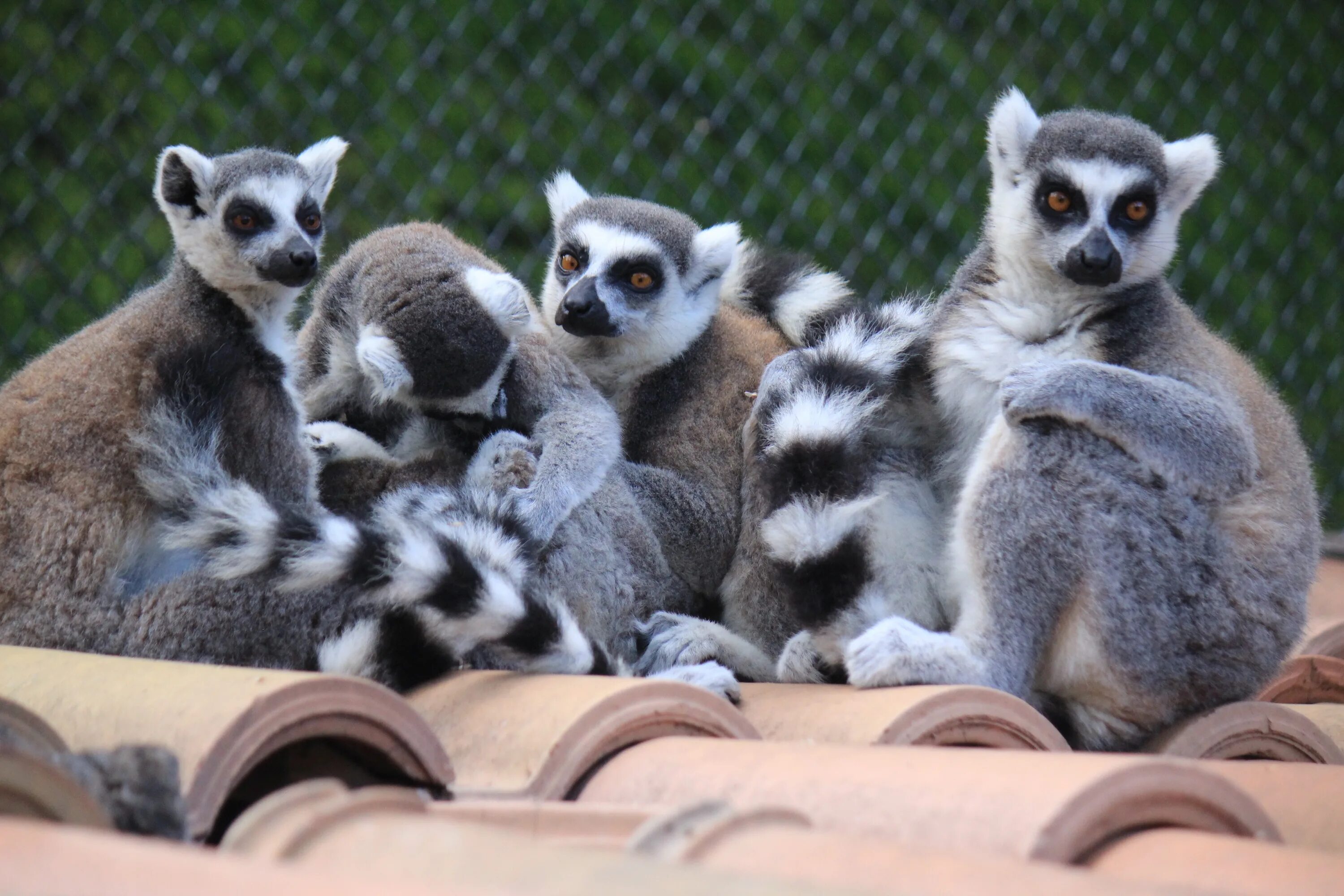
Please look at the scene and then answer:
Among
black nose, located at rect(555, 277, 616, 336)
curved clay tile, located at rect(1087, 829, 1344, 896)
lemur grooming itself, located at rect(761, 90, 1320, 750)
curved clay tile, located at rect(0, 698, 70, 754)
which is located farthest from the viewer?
black nose, located at rect(555, 277, 616, 336)

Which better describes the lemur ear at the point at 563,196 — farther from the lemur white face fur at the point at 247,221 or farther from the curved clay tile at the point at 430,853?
the curved clay tile at the point at 430,853

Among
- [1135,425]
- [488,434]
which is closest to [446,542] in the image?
[488,434]

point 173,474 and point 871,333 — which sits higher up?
point 871,333

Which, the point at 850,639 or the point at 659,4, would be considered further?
the point at 659,4

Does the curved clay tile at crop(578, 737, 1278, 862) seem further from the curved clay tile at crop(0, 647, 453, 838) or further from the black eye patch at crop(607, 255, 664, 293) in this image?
the black eye patch at crop(607, 255, 664, 293)

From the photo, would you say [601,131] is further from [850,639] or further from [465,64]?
[850,639]

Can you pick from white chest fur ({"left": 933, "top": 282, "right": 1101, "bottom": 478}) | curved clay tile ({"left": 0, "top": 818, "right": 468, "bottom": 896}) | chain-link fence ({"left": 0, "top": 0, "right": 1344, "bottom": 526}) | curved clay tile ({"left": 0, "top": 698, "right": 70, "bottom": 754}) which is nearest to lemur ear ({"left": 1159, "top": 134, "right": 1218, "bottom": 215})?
white chest fur ({"left": 933, "top": 282, "right": 1101, "bottom": 478})

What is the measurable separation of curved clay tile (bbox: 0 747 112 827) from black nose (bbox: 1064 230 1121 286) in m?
2.16

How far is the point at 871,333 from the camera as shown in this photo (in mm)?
3227

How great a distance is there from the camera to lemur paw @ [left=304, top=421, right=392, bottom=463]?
317 centimetres

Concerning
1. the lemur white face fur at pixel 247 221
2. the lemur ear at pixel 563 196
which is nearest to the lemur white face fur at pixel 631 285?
the lemur ear at pixel 563 196

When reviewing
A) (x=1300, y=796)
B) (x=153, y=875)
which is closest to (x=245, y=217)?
(x=153, y=875)

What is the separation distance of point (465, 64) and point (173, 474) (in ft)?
15.7

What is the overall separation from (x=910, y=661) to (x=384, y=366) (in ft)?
4.06
